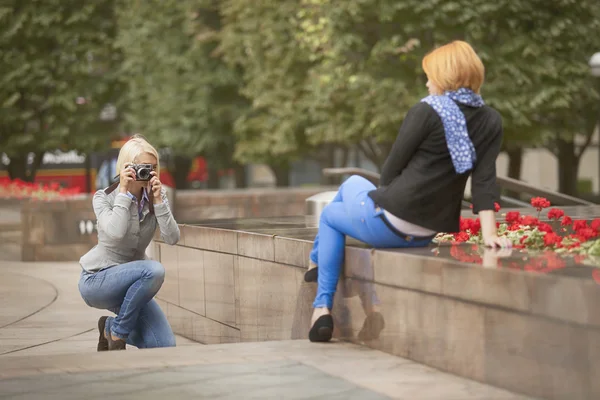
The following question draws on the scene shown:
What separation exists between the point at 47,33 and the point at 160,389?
24797mm

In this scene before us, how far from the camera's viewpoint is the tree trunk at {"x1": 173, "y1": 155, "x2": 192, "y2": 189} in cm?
3941

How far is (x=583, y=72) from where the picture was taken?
24125 millimetres

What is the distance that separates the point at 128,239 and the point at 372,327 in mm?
1703

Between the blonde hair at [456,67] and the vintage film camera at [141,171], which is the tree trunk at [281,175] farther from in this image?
the blonde hair at [456,67]

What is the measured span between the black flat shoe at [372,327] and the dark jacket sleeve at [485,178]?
814mm

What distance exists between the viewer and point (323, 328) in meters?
7.06

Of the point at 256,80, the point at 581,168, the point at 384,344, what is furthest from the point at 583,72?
the point at 581,168

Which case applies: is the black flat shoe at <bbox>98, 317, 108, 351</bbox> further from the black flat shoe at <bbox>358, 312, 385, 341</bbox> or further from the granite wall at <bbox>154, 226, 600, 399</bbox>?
the black flat shoe at <bbox>358, 312, 385, 341</bbox>

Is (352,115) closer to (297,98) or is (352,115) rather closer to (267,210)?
(297,98)

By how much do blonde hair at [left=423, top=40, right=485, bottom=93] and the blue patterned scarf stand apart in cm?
5

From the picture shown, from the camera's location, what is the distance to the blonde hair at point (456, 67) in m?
6.73

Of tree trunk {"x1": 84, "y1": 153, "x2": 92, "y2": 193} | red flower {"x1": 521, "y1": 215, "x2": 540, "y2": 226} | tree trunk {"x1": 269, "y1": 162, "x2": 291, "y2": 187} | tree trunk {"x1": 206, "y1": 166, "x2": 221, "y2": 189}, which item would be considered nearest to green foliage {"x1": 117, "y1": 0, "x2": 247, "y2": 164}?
tree trunk {"x1": 269, "y1": 162, "x2": 291, "y2": 187}

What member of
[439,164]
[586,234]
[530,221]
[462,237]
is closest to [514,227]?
[530,221]

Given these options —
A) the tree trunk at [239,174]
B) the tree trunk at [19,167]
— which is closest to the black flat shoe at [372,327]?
the tree trunk at [19,167]
